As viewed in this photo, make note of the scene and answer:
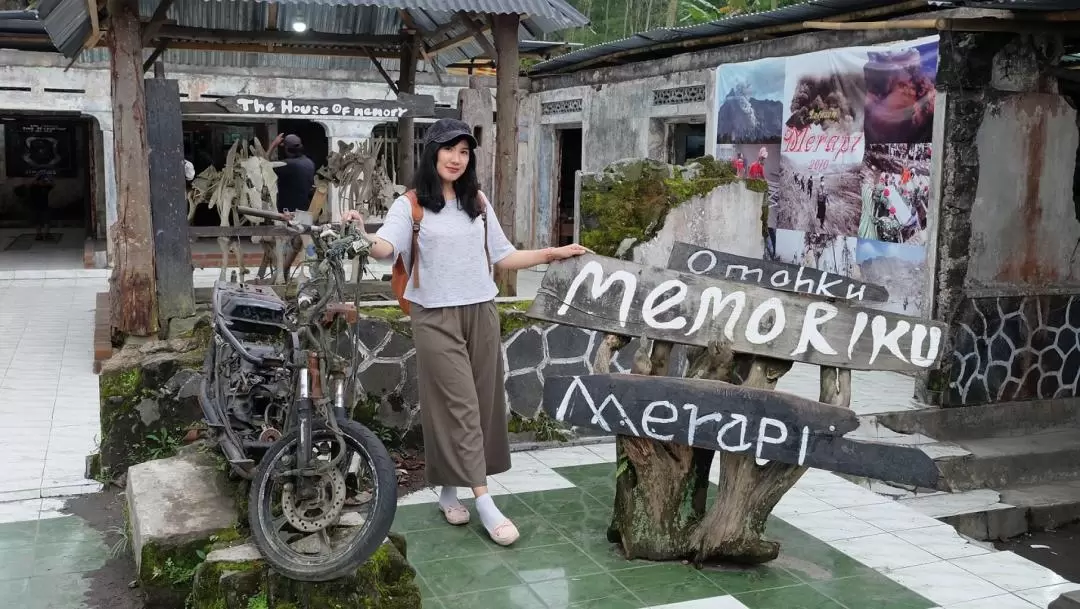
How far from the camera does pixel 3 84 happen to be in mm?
14977

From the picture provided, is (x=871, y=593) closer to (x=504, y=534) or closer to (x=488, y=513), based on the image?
(x=504, y=534)

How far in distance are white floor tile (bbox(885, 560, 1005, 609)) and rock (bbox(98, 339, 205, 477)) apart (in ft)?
12.8

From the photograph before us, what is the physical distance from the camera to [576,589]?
4.37 metres

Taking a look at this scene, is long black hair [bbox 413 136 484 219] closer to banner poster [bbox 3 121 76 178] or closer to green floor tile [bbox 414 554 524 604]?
green floor tile [bbox 414 554 524 604]

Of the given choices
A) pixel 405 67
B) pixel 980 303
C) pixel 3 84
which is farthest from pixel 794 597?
pixel 3 84

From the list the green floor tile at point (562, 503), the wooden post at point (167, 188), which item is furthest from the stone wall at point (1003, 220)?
the wooden post at point (167, 188)

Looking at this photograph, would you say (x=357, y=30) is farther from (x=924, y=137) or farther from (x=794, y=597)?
(x=794, y=597)

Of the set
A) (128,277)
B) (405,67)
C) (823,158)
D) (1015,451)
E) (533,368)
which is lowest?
(1015,451)

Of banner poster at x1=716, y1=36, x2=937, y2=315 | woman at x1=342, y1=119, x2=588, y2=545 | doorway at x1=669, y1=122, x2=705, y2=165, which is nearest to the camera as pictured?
woman at x1=342, y1=119, x2=588, y2=545

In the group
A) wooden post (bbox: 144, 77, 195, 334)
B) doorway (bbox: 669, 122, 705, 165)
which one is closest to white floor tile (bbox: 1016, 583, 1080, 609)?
wooden post (bbox: 144, 77, 195, 334)

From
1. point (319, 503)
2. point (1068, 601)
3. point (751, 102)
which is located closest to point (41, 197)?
point (751, 102)

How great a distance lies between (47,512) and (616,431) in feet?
10.3

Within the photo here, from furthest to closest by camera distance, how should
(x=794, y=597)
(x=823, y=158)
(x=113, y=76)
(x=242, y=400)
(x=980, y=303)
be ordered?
(x=823, y=158)
(x=980, y=303)
(x=113, y=76)
(x=242, y=400)
(x=794, y=597)

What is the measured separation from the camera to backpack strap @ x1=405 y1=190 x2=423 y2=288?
4.68 m
